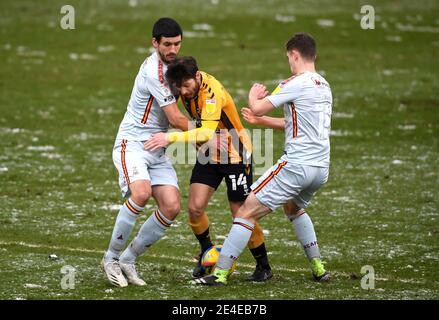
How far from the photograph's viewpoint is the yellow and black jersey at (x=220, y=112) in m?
9.99

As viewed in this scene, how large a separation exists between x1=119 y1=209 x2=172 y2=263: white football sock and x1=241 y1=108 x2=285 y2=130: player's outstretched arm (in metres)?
1.33

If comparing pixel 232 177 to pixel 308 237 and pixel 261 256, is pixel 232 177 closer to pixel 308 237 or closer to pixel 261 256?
pixel 261 256

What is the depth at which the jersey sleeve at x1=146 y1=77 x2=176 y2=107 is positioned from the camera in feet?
32.9

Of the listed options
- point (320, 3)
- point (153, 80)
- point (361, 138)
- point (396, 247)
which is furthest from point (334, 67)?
point (153, 80)

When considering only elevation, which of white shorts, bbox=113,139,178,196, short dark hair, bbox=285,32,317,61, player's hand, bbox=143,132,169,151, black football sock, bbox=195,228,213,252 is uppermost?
short dark hair, bbox=285,32,317,61

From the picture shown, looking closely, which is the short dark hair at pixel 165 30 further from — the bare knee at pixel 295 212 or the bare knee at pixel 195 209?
the bare knee at pixel 295 212

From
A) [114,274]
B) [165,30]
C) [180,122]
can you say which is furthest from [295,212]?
[165,30]

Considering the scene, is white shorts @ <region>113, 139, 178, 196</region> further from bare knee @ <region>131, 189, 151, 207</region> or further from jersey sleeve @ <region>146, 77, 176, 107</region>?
jersey sleeve @ <region>146, 77, 176, 107</region>

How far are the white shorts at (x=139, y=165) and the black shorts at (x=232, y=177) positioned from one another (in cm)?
34

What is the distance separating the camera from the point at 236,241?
9.89 m
